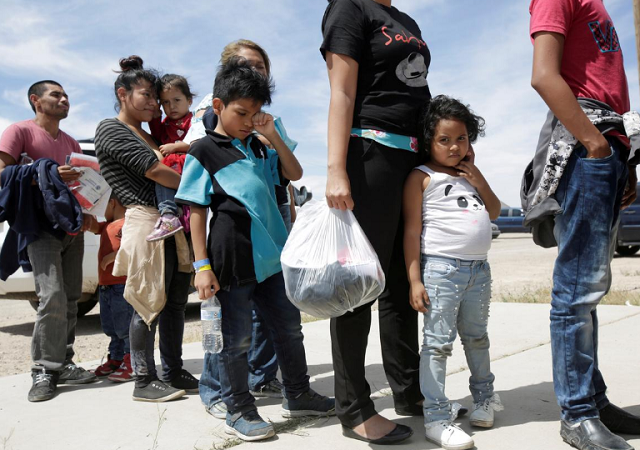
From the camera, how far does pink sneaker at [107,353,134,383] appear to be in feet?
12.4

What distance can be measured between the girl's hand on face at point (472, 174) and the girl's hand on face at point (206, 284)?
1.23m

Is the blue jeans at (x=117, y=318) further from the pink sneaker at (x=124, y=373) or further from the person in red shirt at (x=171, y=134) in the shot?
the person in red shirt at (x=171, y=134)

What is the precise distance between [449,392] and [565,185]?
1.30m

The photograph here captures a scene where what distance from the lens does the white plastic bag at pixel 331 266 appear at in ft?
7.60

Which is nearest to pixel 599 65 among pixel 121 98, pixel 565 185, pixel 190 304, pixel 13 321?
pixel 565 185

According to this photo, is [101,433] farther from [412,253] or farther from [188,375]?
[412,253]

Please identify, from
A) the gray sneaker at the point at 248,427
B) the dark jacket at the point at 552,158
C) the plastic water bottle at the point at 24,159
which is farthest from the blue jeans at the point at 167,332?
the dark jacket at the point at 552,158

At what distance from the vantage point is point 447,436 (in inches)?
93.7

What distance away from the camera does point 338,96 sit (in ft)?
8.04

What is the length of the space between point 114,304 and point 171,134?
4.17ft

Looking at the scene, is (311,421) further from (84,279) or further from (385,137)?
(84,279)

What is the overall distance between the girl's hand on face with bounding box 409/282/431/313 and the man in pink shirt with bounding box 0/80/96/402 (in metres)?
2.29

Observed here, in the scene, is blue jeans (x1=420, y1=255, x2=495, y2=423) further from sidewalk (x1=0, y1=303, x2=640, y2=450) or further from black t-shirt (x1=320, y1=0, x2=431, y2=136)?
black t-shirt (x1=320, y1=0, x2=431, y2=136)

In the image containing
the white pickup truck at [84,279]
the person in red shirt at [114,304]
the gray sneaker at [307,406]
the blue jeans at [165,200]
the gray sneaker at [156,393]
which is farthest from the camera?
the white pickup truck at [84,279]
